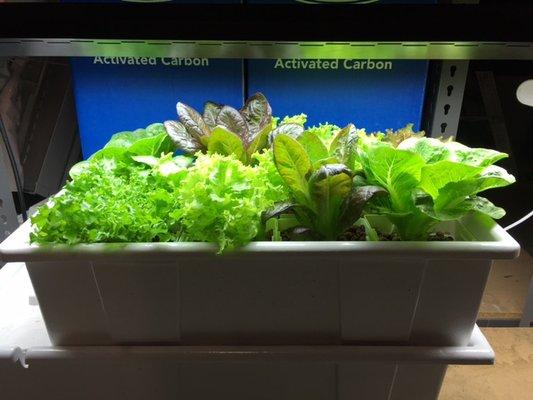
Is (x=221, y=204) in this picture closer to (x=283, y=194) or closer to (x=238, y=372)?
(x=283, y=194)

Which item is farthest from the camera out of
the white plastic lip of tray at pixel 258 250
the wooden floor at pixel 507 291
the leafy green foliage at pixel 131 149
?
the wooden floor at pixel 507 291

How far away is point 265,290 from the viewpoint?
57 centimetres

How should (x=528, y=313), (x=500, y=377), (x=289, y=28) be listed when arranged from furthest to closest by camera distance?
1. (x=528, y=313)
2. (x=500, y=377)
3. (x=289, y=28)

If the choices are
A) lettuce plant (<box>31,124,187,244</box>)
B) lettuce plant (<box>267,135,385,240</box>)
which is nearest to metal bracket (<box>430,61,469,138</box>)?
lettuce plant (<box>267,135,385,240</box>)

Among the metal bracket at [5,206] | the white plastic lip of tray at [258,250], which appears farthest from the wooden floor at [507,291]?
the metal bracket at [5,206]

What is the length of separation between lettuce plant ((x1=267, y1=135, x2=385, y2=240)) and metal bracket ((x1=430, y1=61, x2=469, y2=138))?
13.2 inches

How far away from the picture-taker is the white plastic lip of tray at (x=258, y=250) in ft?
1.77

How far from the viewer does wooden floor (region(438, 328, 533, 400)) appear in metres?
0.77

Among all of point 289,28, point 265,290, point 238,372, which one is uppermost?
point 289,28

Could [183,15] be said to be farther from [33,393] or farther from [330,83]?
[33,393]

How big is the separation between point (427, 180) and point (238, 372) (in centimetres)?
35

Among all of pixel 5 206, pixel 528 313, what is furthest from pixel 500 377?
pixel 5 206

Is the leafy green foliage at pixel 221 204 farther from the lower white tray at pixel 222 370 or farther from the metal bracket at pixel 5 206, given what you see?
the metal bracket at pixel 5 206

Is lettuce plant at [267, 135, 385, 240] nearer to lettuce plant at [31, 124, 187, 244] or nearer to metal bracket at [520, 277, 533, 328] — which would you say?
lettuce plant at [31, 124, 187, 244]
